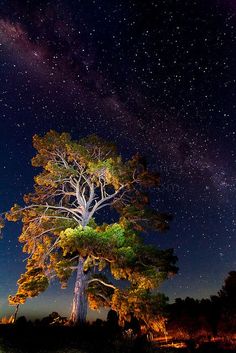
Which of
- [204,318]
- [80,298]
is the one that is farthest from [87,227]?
[204,318]

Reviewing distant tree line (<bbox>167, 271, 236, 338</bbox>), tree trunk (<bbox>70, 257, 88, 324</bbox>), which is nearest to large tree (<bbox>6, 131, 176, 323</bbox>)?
tree trunk (<bbox>70, 257, 88, 324</bbox>)

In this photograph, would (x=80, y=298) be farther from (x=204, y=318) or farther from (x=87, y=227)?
(x=204, y=318)

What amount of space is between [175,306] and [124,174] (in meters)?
17.9

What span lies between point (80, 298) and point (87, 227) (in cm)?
372

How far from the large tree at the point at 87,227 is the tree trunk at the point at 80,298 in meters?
0.04

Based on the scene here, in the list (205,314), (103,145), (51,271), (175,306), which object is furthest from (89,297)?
(175,306)

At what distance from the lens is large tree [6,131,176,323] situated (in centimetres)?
1348

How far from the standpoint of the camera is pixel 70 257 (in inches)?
653

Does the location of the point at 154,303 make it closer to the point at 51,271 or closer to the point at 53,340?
the point at 53,340

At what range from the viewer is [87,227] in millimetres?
13414

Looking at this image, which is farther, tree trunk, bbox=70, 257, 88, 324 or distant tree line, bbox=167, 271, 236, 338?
distant tree line, bbox=167, 271, 236, 338

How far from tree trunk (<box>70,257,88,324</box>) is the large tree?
0.13 ft

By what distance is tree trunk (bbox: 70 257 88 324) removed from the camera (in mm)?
14203

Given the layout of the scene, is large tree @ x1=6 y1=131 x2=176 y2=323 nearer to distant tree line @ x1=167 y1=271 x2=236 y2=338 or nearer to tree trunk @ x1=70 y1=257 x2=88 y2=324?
tree trunk @ x1=70 y1=257 x2=88 y2=324
